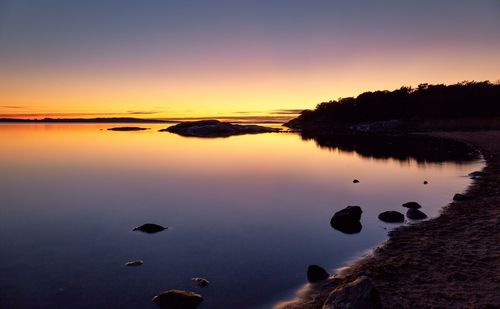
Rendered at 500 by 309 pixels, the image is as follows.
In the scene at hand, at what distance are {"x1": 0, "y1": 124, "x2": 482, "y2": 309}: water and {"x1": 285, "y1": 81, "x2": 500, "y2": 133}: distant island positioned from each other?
213 ft

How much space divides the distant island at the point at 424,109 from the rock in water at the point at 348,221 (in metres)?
72.4

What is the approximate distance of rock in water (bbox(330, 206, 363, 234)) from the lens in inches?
529

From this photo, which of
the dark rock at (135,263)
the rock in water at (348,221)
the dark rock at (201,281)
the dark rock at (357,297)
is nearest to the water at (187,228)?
the dark rock at (201,281)

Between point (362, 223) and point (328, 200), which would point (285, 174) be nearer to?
point (328, 200)

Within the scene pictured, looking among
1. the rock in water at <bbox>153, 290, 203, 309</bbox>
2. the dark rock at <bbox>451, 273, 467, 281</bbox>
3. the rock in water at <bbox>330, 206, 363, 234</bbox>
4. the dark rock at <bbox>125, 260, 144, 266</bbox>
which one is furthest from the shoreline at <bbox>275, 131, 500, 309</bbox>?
the dark rock at <bbox>125, 260, 144, 266</bbox>

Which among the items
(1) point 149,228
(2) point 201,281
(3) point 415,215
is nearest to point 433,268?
(2) point 201,281

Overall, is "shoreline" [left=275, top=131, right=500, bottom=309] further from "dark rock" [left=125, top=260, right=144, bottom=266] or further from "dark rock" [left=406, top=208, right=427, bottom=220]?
"dark rock" [left=125, top=260, right=144, bottom=266]

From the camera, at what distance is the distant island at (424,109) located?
289 ft

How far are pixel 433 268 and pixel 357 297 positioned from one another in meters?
3.40

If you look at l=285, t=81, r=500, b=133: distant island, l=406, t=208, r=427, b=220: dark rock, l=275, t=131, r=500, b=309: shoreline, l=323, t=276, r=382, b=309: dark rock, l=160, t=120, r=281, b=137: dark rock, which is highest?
l=285, t=81, r=500, b=133: distant island

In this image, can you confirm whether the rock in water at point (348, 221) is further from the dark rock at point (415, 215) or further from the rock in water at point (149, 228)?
the rock in water at point (149, 228)

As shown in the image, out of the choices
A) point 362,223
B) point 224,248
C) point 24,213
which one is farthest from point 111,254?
point 362,223

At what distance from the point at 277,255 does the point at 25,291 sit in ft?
21.7

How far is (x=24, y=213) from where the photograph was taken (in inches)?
647
